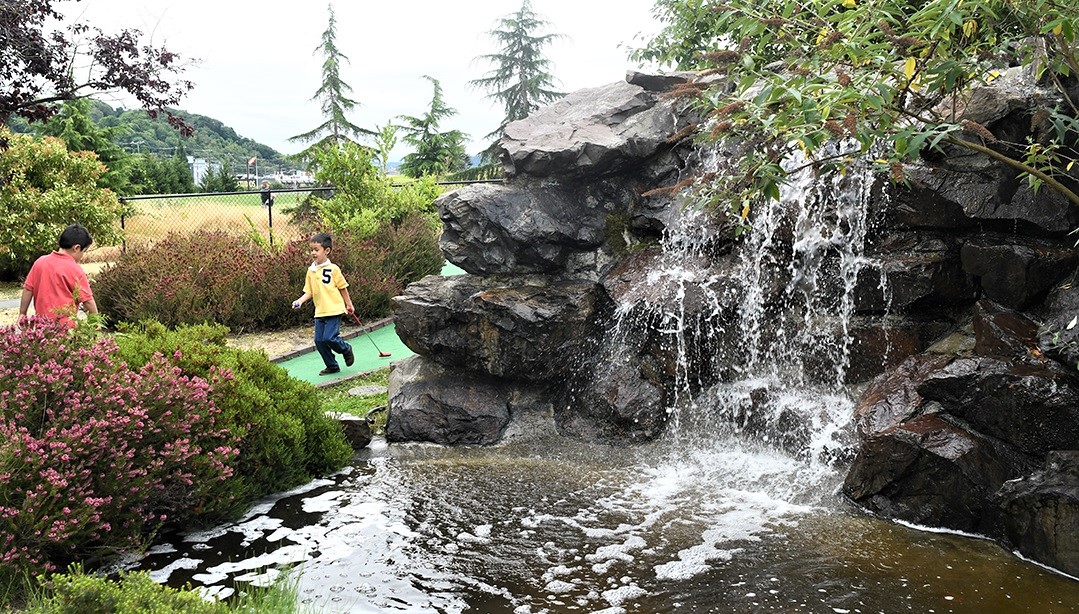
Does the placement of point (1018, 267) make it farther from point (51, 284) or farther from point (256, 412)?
point (51, 284)

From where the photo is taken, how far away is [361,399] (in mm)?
8945

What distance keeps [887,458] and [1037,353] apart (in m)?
1.24

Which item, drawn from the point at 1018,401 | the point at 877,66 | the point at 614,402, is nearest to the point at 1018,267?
the point at 1018,401

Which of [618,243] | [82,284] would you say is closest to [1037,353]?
[618,243]

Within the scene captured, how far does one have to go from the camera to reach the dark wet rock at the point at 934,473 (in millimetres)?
5430

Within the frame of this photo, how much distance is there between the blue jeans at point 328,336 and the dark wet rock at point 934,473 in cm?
597

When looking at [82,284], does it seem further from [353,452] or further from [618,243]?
[618,243]

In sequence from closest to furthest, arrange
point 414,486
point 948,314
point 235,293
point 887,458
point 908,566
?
point 908,566, point 887,458, point 414,486, point 948,314, point 235,293

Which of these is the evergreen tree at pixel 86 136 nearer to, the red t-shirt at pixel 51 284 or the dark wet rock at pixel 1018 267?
the red t-shirt at pixel 51 284

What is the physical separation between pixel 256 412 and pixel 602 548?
2.75 meters

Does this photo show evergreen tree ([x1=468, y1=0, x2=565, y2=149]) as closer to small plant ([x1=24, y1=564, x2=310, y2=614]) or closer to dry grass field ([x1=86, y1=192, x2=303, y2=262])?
dry grass field ([x1=86, y1=192, x2=303, y2=262])

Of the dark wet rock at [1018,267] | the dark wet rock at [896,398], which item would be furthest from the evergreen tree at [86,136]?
the dark wet rock at [1018,267]

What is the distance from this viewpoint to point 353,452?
7258 millimetres

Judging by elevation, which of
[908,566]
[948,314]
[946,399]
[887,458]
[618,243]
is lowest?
[908,566]
